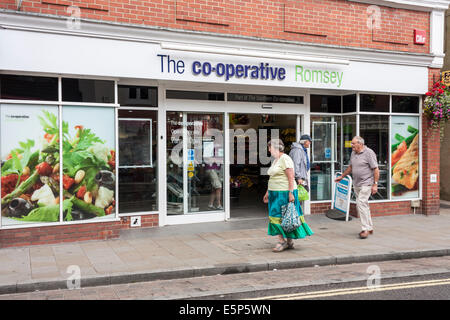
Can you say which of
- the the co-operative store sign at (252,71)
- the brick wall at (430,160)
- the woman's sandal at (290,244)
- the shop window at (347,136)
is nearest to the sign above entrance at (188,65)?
the the co-operative store sign at (252,71)

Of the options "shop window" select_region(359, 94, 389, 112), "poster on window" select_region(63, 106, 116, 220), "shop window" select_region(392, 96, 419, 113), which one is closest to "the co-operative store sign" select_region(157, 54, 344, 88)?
"shop window" select_region(359, 94, 389, 112)

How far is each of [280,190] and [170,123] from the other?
3464mm

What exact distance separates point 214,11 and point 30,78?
3.93 metres

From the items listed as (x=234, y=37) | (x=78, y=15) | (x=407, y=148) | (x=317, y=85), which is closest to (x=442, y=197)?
(x=407, y=148)

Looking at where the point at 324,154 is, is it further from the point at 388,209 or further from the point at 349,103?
the point at 388,209

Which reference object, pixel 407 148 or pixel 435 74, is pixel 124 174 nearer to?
pixel 407 148

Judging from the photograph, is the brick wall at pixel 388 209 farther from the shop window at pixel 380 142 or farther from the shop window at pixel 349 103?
the shop window at pixel 349 103

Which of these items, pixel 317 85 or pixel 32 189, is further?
pixel 317 85

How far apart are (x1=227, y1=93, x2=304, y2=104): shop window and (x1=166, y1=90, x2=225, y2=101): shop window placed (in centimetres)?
25

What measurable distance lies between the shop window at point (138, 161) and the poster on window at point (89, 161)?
0.80 meters

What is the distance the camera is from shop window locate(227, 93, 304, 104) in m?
10.8

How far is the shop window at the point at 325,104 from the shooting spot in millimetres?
11742

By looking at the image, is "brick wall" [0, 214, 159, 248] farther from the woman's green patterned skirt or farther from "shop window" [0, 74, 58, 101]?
the woman's green patterned skirt

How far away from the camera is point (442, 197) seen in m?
15.3
